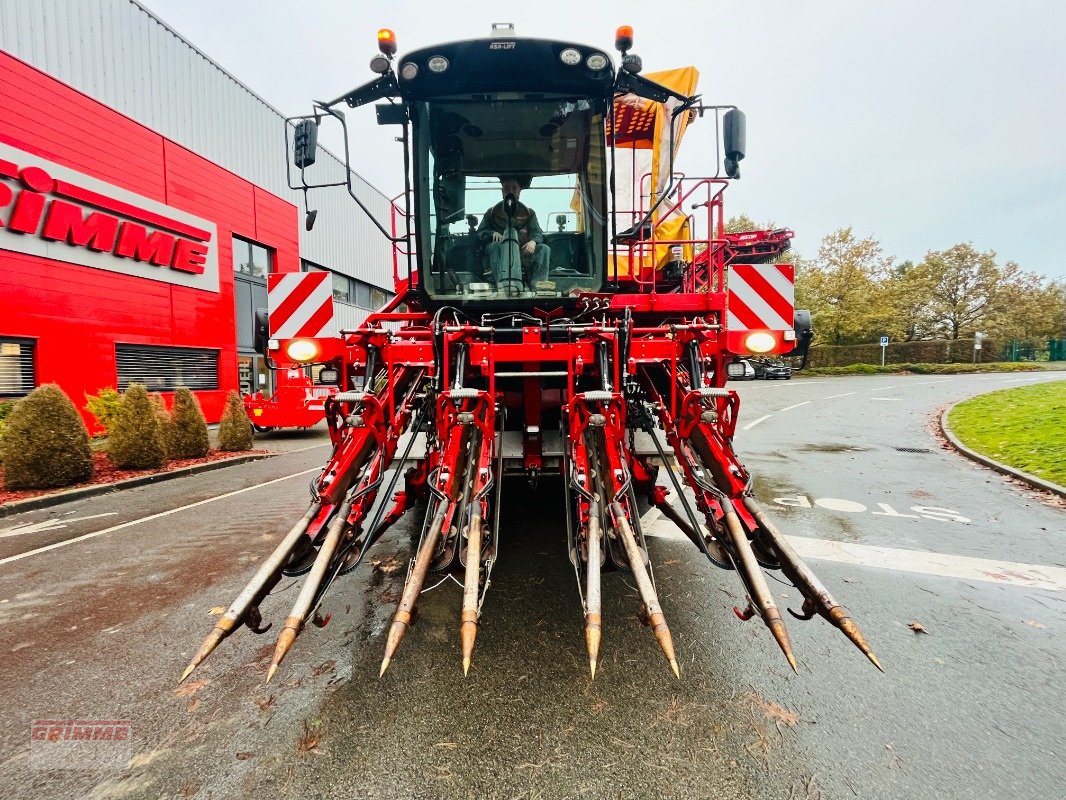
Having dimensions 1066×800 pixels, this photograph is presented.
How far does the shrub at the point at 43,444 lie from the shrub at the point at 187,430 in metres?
1.81

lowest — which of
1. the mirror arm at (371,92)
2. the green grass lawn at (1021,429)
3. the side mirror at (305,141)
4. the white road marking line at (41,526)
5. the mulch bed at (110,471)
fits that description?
the white road marking line at (41,526)

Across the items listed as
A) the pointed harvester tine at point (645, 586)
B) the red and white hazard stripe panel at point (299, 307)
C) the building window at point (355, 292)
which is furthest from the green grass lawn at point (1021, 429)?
the building window at point (355, 292)

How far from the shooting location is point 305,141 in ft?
12.9

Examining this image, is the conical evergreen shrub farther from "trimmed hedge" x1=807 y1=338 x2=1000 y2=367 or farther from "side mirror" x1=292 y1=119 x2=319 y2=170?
"trimmed hedge" x1=807 y1=338 x2=1000 y2=367

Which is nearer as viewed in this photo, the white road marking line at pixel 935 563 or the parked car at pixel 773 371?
the white road marking line at pixel 935 563

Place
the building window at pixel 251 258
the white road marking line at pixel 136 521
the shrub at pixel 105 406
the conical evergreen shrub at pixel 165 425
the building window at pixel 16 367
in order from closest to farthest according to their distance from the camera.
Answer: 1. the white road marking line at pixel 136 521
2. the conical evergreen shrub at pixel 165 425
3. the shrub at pixel 105 406
4. the building window at pixel 16 367
5. the building window at pixel 251 258

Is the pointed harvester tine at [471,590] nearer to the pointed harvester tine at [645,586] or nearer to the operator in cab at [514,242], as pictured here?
the pointed harvester tine at [645,586]

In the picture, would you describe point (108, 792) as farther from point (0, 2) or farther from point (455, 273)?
point (0, 2)

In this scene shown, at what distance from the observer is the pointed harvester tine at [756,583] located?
1.95 metres

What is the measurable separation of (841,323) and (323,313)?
3760cm

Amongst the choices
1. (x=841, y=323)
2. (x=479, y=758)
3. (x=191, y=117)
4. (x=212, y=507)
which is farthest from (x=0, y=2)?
(x=841, y=323)

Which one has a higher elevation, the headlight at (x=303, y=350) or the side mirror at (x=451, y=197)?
the side mirror at (x=451, y=197)

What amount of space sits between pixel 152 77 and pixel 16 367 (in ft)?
25.1

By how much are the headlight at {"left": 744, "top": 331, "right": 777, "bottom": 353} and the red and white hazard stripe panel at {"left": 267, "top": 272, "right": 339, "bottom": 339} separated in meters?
3.40
